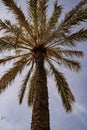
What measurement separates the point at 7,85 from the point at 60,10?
16.6ft

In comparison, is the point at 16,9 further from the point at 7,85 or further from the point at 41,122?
the point at 41,122

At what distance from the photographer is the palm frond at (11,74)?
16688 millimetres

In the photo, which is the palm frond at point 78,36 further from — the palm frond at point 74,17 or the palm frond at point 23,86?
the palm frond at point 23,86

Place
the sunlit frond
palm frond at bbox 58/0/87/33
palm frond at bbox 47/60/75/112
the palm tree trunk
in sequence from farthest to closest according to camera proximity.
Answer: palm frond at bbox 47/60/75/112 < the sunlit frond < palm frond at bbox 58/0/87/33 < the palm tree trunk

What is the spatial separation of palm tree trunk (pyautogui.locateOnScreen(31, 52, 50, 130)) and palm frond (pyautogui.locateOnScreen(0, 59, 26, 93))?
1.90 metres

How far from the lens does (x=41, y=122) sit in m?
12.5

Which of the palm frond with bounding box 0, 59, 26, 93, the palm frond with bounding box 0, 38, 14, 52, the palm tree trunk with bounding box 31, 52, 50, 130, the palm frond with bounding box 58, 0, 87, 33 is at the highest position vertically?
the palm frond with bounding box 58, 0, 87, 33

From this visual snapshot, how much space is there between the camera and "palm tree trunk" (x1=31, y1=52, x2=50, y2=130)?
491 inches

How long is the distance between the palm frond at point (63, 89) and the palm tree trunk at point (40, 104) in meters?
2.19

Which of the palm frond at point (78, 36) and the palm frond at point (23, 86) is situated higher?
the palm frond at point (78, 36)

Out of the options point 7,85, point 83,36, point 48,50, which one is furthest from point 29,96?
point 83,36

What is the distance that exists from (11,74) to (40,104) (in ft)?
13.6

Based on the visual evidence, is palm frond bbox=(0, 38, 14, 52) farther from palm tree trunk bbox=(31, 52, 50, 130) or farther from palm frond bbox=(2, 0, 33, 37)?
palm tree trunk bbox=(31, 52, 50, 130)

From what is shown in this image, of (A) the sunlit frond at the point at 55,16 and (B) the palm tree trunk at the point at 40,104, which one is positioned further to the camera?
(A) the sunlit frond at the point at 55,16
